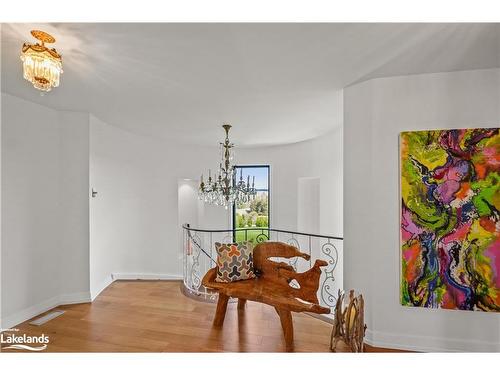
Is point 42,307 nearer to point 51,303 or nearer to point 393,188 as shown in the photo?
point 51,303

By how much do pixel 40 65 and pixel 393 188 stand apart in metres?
2.92

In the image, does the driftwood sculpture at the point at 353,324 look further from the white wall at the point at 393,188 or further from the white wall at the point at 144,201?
the white wall at the point at 144,201

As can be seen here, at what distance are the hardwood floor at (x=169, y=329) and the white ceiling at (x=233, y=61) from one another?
2467 mm

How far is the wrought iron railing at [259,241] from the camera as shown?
433 cm

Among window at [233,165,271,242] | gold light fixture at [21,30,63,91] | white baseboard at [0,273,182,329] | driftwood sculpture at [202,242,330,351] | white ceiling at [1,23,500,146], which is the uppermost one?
white ceiling at [1,23,500,146]

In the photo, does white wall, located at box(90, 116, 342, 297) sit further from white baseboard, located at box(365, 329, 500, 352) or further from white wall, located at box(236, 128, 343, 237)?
white baseboard, located at box(365, 329, 500, 352)

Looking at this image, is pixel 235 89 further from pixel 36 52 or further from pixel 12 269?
pixel 12 269

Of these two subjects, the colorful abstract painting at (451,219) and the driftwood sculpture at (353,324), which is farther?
the colorful abstract painting at (451,219)

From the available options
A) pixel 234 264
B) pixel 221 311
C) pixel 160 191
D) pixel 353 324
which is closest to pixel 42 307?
pixel 221 311

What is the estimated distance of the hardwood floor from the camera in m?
2.48

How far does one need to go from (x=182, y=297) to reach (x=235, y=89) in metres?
2.96

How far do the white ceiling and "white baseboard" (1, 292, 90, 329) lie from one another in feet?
7.87

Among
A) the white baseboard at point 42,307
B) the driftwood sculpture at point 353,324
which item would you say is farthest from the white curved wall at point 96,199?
the driftwood sculpture at point 353,324

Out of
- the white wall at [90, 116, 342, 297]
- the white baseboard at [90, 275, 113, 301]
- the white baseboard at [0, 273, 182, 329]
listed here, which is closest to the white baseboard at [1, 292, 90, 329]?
the white baseboard at [0, 273, 182, 329]
